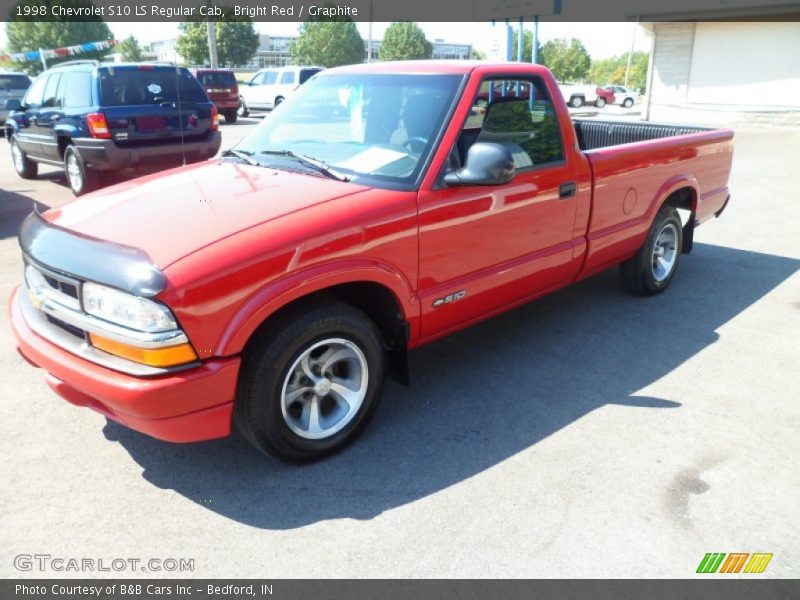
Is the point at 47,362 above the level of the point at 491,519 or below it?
above

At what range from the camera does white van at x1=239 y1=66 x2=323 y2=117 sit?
24.3 m

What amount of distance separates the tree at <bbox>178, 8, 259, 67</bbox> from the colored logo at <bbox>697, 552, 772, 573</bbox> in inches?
2818

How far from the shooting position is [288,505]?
296cm

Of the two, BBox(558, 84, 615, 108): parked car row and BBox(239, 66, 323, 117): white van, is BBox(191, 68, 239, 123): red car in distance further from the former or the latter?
BBox(558, 84, 615, 108): parked car row

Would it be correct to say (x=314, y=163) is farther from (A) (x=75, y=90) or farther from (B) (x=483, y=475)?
(A) (x=75, y=90)

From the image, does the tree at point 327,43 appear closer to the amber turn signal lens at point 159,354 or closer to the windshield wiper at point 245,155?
the windshield wiper at point 245,155

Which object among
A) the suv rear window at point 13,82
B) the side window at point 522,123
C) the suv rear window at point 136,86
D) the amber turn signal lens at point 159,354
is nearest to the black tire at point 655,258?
the side window at point 522,123

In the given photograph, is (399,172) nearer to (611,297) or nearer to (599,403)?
(599,403)

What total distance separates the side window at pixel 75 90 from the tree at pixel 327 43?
76.7 m

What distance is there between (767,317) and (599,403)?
7.51 feet

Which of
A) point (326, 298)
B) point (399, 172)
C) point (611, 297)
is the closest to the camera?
point (326, 298)

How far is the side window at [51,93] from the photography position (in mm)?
10094

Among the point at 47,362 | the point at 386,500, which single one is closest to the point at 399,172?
the point at 386,500
